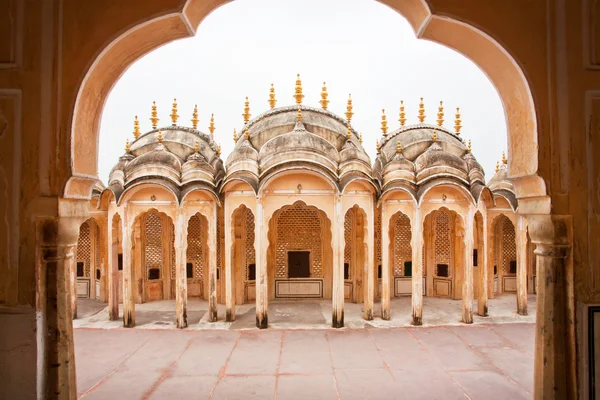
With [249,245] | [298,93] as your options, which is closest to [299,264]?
[249,245]

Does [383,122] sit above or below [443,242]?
above

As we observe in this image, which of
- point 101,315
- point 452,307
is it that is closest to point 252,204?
point 101,315

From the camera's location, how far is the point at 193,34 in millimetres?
4152

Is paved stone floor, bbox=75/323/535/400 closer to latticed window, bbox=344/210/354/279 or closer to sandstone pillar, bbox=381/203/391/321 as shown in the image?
sandstone pillar, bbox=381/203/391/321

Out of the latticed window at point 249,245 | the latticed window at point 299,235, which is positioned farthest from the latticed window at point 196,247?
the latticed window at point 299,235

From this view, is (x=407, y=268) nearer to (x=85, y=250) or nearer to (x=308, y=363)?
(x=308, y=363)

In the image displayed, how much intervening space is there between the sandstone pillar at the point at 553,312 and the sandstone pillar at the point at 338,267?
744 cm

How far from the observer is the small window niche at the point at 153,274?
1476 cm

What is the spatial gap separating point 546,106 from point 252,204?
854 centimetres

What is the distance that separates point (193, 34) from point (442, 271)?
45.0ft

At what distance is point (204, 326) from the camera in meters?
11.3

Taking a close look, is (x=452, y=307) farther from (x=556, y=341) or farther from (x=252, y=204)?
(x=556, y=341)

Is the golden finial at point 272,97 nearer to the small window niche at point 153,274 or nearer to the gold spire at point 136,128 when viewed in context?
the gold spire at point 136,128

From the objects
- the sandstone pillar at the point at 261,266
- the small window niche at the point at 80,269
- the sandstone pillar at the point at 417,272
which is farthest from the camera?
the small window niche at the point at 80,269
